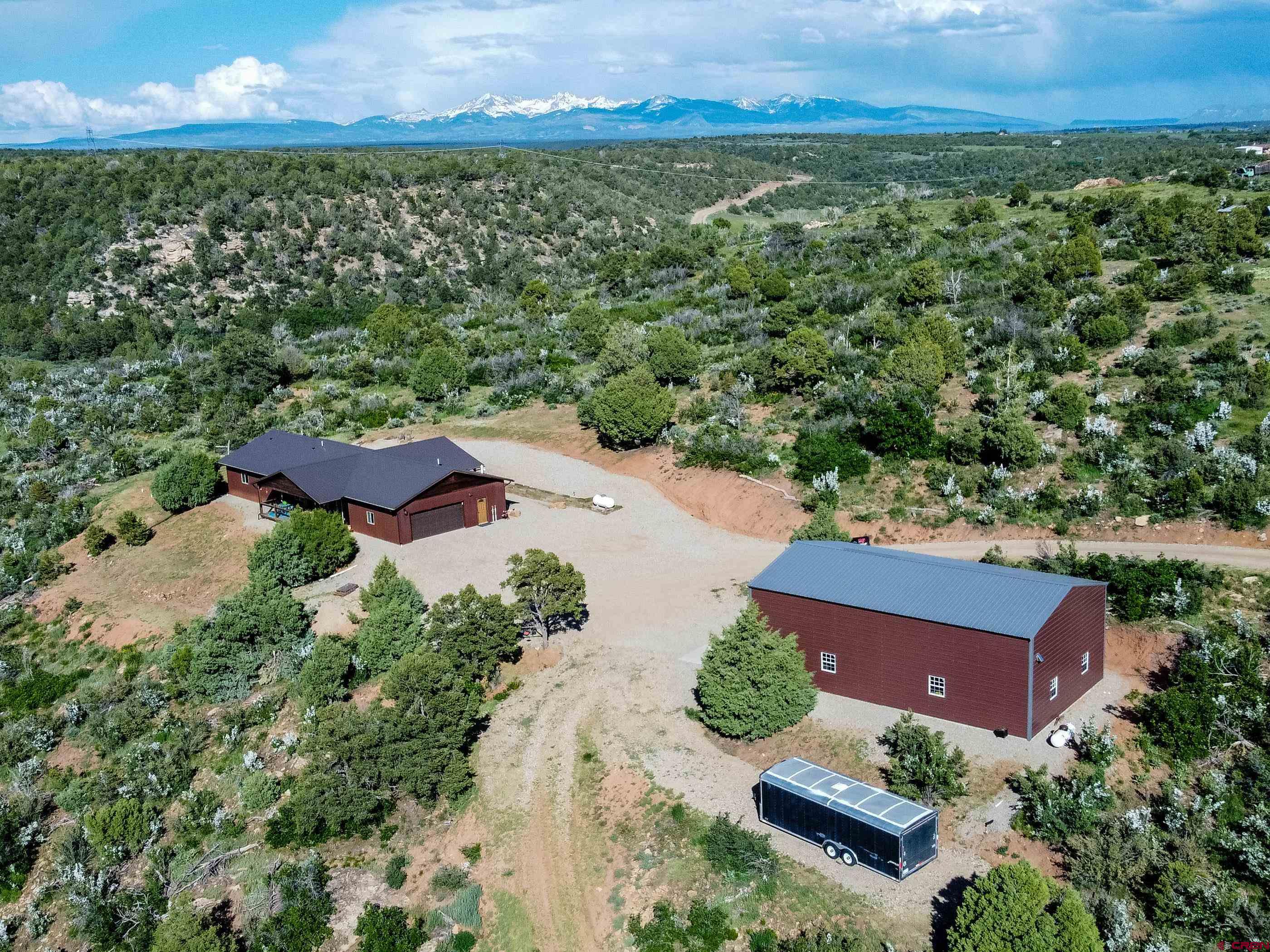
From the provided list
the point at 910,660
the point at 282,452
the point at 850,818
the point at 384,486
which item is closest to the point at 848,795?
the point at 850,818

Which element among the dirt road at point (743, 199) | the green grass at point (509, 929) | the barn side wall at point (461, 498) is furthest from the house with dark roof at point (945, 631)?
the dirt road at point (743, 199)

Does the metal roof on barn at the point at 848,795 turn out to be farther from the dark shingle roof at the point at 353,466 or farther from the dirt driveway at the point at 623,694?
the dark shingle roof at the point at 353,466

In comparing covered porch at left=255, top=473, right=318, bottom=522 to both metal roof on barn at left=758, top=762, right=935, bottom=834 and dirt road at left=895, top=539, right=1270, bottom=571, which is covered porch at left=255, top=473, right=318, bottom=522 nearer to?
dirt road at left=895, top=539, right=1270, bottom=571

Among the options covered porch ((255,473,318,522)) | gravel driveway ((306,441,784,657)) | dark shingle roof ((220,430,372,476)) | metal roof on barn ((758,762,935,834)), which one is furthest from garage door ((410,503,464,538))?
metal roof on barn ((758,762,935,834))

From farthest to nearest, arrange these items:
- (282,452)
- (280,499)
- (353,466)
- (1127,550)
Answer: (282,452)
(280,499)
(353,466)
(1127,550)

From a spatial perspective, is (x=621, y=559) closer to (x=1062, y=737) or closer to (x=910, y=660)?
(x=910, y=660)

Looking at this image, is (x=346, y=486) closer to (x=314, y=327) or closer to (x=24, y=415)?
(x=24, y=415)
